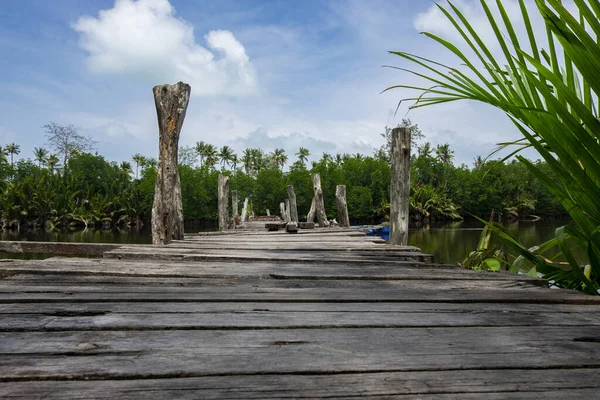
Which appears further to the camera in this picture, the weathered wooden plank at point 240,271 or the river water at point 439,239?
the river water at point 439,239

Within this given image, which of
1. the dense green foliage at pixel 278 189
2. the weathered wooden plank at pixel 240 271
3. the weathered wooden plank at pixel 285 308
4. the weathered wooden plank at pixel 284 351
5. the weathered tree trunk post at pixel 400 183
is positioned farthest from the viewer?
the dense green foliage at pixel 278 189

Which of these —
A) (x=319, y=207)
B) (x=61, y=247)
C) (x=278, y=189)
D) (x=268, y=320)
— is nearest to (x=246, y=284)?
(x=268, y=320)

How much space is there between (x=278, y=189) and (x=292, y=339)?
197 feet

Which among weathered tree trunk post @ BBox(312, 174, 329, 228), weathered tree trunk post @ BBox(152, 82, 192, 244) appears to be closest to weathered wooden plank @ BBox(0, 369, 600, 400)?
weathered tree trunk post @ BBox(152, 82, 192, 244)

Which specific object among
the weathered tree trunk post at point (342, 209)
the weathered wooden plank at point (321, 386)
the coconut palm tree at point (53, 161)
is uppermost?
the coconut palm tree at point (53, 161)

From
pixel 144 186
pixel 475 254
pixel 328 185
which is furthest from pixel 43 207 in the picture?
pixel 475 254

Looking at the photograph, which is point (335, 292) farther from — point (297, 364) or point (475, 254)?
point (475, 254)

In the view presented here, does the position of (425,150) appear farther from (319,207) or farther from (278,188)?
(319,207)

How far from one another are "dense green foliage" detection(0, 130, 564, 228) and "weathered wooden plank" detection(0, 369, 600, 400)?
53504 mm

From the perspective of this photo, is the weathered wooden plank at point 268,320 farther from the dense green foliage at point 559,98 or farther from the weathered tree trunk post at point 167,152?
the weathered tree trunk post at point 167,152

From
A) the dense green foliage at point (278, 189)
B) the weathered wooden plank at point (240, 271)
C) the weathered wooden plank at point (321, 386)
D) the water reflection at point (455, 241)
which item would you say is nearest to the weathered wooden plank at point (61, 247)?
the weathered wooden plank at point (240, 271)

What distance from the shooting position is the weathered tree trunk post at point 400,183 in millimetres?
6391

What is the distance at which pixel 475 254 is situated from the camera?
5289 mm

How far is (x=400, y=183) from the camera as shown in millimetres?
6461
